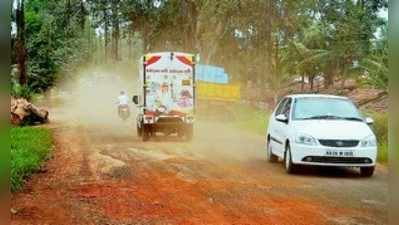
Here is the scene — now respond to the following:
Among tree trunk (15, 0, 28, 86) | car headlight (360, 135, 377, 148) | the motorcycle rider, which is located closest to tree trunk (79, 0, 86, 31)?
tree trunk (15, 0, 28, 86)

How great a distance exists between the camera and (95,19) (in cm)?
446

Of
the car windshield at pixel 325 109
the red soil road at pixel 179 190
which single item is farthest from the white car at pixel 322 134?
the red soil road at pixel 179 190

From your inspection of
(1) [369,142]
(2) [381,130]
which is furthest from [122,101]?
(2) [381,130]

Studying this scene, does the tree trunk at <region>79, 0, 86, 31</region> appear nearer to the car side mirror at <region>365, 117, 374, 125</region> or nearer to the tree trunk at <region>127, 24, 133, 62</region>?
the tree trunk at <region>127, 24, 133, 62</region>

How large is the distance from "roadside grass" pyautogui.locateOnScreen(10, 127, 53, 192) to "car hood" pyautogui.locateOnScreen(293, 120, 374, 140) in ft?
6.90

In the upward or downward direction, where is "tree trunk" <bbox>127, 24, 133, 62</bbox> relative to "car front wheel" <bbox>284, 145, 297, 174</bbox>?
upward

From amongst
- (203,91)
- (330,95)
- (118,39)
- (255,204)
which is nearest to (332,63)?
(330,95)

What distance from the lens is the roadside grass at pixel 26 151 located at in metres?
3.64

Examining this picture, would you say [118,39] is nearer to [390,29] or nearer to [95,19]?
[95,19]

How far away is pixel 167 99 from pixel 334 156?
3.13 m

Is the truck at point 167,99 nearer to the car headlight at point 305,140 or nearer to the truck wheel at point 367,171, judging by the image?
the car headlight at point 305,140

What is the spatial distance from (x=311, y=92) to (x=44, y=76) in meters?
1.94

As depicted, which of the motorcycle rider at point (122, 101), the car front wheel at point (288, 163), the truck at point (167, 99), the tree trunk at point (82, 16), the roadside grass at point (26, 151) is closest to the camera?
the roadside grass at point (26, 151)

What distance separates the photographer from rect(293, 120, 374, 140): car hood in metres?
4.82
